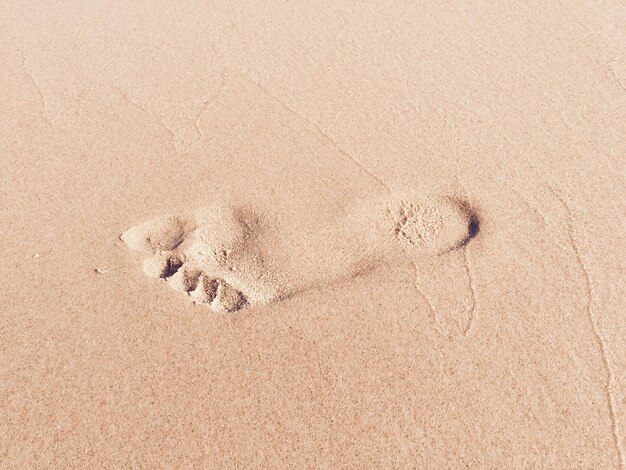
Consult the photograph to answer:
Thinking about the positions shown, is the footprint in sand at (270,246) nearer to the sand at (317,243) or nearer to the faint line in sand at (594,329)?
the sand at (317,243)

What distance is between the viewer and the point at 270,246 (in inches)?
57.4

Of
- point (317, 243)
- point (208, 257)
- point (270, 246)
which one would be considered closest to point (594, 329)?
point (317, 243)

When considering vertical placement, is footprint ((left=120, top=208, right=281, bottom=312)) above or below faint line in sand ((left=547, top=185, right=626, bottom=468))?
below

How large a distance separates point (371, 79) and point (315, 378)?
112cm

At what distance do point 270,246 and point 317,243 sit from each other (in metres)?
0.12

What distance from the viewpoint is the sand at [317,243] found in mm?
1189

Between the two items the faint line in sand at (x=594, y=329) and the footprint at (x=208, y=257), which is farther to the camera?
the footprint at (x=208, y=257)

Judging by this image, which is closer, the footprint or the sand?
the sand

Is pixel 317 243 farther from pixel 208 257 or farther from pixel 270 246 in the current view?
pixel 208 257

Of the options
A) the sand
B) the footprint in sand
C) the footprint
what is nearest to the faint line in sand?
the sand

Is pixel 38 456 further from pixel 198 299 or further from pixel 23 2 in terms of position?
pixel 23 2

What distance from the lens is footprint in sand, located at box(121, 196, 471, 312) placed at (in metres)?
1.38

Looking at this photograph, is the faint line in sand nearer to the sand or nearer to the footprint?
the sand

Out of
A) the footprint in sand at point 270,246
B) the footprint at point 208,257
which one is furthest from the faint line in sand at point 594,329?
the footprint at point 208,257
